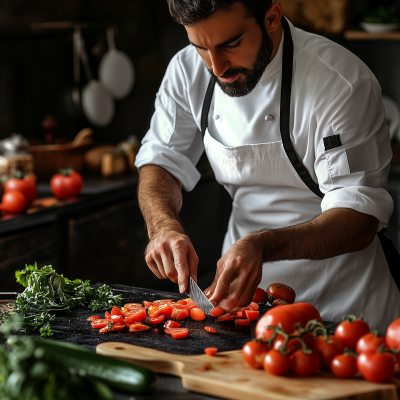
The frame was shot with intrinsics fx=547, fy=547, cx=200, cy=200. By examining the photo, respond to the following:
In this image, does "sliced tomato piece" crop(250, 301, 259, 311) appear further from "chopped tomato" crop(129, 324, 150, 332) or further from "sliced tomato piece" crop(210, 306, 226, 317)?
"chopped tomato" crop(129, 324, 150, 332)

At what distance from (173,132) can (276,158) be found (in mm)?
417

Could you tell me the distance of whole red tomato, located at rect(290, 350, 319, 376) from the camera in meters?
0.98

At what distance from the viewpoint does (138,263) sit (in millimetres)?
3152

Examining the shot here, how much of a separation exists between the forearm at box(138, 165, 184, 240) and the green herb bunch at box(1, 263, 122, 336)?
9.6 inches

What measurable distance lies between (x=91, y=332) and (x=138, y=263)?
6.12 ft

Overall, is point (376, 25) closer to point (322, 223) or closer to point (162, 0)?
point (162, 0)

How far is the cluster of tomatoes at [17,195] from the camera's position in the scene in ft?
8.22

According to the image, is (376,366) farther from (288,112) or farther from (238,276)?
(288,112)

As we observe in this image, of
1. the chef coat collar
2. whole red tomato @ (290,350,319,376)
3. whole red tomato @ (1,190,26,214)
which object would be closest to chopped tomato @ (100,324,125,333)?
whole red tomato @ (290,350,319,376)

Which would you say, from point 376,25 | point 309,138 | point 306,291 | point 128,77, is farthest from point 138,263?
point 376,25

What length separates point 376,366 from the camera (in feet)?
3.11

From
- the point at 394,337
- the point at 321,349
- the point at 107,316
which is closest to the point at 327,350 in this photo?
the point at 321,349

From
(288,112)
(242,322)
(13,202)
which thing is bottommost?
(242,322)

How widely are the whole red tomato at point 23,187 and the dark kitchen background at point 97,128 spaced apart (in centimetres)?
11
